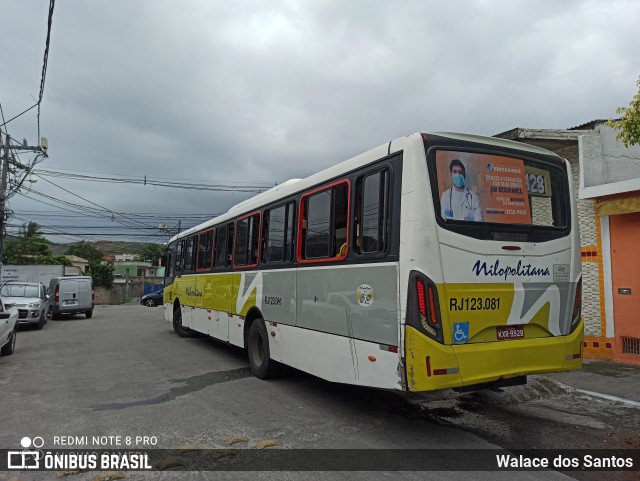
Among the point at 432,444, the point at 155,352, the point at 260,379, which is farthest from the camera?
the point at 155,352

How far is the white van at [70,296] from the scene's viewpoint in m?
21.0

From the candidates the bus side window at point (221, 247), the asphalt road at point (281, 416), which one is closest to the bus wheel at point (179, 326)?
the bus side window at point (221, 247)

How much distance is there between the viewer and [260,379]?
7.64m

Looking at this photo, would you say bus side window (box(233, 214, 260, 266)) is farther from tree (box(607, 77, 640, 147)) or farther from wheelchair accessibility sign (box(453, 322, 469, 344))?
tree (box(607, 77, 640, 147))

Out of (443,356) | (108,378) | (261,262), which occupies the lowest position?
(108,378)

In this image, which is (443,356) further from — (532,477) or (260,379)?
(260,379)

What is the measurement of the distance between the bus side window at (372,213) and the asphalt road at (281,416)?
68.5 inches

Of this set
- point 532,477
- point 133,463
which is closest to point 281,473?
point 133,463

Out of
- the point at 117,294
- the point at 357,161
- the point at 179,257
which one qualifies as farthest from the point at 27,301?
the point at 117,294

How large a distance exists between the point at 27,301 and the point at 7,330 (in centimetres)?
745

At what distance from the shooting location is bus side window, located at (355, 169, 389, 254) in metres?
4.86

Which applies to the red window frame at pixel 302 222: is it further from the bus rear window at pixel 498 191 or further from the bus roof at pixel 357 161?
the bus rear window at pixel 498 191

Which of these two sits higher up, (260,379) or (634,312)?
(634,312)

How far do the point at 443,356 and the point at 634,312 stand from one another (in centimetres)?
652
